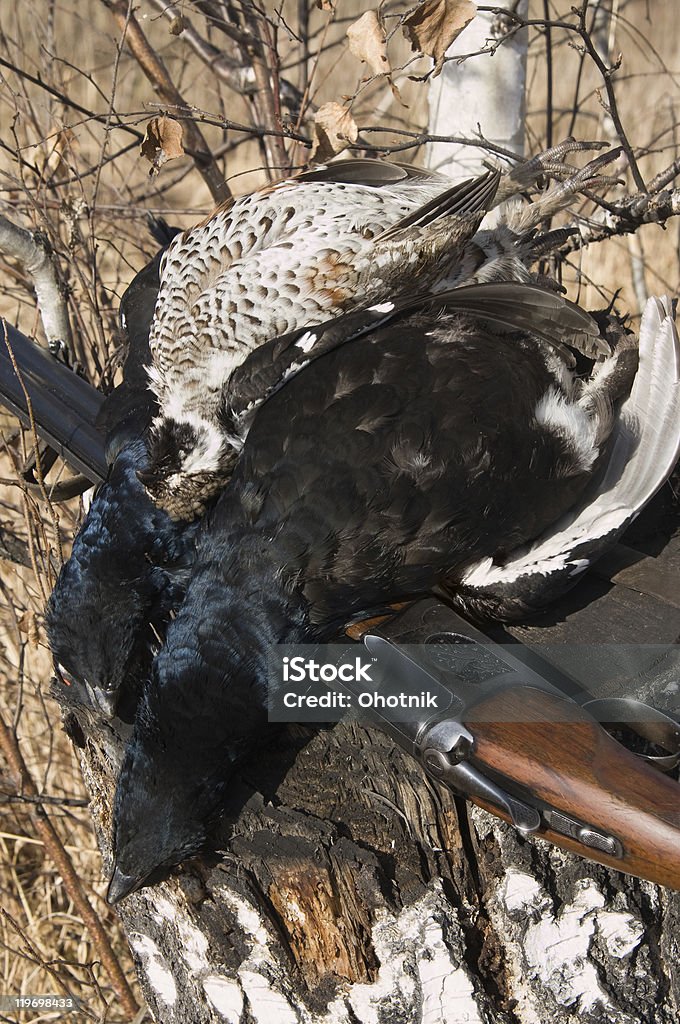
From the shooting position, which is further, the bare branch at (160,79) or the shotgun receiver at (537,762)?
the bare branch at (160,79)

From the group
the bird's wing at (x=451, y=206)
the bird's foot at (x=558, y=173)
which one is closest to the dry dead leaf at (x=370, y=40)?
the bird's wing at (x=451, y=206)

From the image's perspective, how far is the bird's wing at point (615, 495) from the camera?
1706 millimetres

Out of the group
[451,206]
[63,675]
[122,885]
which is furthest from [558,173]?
[122,885]

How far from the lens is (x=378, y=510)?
5.45 ft

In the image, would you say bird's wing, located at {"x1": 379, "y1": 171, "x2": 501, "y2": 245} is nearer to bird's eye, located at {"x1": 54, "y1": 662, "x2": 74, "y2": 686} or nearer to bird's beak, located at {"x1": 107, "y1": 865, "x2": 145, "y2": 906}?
bird's eye, located at {"x1": 54, "y1": 662, "x2": 74, "y2": 686}

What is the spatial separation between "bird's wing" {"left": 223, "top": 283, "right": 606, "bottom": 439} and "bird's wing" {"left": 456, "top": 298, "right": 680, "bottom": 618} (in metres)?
0.13

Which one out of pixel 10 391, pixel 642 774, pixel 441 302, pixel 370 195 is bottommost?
pixel 642 774

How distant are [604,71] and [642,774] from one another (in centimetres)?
144

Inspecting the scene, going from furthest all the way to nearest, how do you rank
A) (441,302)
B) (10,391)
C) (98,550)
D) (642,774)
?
(10,391) < (98,550) < (441,302) < (642,774)

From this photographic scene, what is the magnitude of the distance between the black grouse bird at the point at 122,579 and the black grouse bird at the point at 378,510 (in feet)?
1.02

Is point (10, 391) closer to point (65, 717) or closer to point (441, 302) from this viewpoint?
point (65, 717)

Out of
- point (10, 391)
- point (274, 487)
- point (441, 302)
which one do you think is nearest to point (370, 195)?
point (441, 302)

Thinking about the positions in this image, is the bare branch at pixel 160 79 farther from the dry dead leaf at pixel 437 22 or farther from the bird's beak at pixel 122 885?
the bird's beak at pixel 122 885

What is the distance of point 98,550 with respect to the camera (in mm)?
2104
